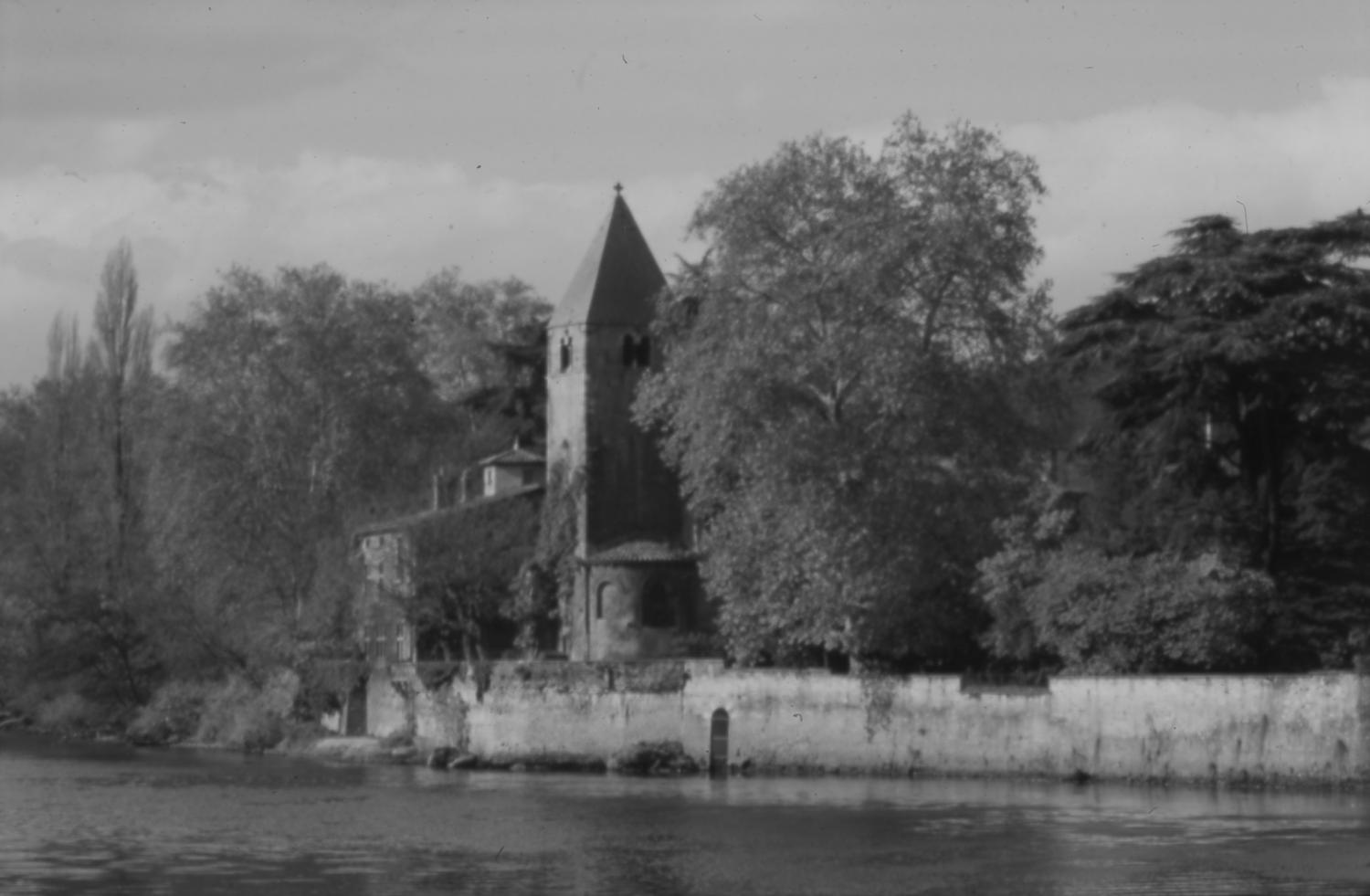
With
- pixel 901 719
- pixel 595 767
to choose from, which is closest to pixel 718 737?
pixel 595 767

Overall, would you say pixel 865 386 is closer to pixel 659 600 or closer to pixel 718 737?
pixel 718 737

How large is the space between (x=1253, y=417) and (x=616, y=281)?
23.4 meters

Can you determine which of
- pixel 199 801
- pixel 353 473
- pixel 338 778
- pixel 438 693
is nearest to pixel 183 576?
pixel 353 473

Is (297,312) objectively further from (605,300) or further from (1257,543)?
(1257,543)

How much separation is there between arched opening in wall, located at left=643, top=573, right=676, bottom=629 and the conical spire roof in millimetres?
6888

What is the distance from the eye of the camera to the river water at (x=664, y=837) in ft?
111

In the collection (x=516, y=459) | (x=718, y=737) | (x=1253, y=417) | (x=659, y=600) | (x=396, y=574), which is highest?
(x=516, y=459)

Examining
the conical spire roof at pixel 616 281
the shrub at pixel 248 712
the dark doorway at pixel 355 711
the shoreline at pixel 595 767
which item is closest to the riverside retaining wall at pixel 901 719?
the shoreline at pixel 595 767

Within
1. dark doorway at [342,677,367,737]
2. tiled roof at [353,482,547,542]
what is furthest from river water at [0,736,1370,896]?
tiled roof at [353,482,547,542]

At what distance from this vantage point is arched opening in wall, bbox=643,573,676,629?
68.6m

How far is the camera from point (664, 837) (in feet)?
133

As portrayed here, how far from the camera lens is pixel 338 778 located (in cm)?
5444

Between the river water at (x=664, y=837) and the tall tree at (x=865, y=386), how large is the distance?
4720 mm

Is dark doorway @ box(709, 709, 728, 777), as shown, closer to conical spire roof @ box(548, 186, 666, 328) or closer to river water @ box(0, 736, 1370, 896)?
river water @ box(0, 736, 1370, 896)
